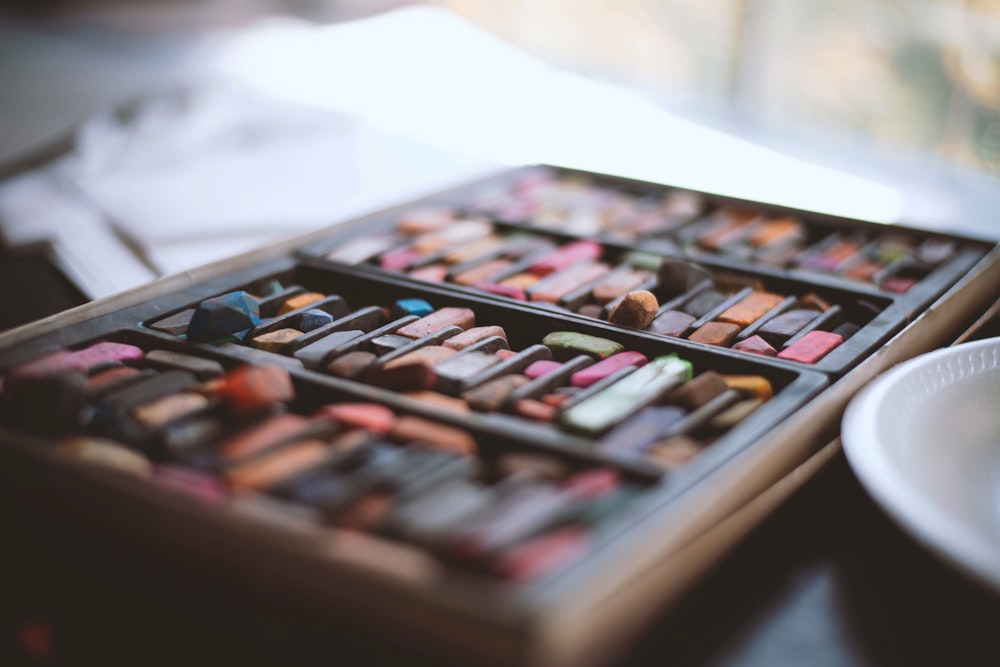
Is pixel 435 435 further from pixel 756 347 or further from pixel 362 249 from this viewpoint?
pixel 362 249

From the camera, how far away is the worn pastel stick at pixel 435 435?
85 centimetres

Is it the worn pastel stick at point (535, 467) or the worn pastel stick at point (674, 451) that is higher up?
the worn pastel stick at point (535, 467)

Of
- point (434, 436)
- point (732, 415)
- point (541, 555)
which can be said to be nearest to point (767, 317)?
point (732, 415)

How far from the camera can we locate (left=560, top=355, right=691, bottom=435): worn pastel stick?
89cm

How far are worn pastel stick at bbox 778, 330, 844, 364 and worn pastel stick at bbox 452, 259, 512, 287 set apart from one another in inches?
16.8

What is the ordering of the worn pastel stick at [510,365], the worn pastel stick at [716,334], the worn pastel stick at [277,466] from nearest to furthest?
the worn pastel stick at [277,466] < the worn pastel stick at [510,365] < the worn pastel stick at [716,334]

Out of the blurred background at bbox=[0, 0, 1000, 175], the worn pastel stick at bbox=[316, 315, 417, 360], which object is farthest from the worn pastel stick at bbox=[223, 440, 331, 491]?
the blurred background at bbox=[0, 0, 1000, 175]

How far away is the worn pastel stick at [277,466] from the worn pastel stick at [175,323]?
343mm

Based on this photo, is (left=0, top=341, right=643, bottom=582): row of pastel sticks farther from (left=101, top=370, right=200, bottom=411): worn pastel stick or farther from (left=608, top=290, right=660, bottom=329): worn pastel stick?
(left=608, top=290, right=660, bottom=329): worn pastel stick

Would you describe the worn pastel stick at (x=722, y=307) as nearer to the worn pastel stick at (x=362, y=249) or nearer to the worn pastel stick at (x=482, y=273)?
the worn pastel stick at (x=482, y=273)

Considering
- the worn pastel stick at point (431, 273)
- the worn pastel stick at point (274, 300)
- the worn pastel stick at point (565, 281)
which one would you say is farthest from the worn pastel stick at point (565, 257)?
the worn pastel stick at point (274, 300)

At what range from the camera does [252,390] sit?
0.89 meters

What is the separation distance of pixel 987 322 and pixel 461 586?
3.00 ft

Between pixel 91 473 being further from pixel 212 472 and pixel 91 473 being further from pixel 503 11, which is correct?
pixel 503 11
